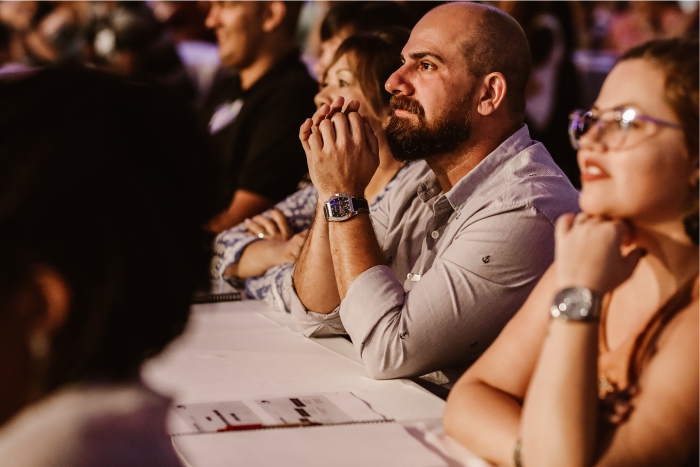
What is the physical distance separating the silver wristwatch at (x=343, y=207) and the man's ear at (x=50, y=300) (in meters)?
1.13

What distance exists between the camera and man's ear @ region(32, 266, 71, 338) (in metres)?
0.76

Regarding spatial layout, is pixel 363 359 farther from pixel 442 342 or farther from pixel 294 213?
pixel 294 213

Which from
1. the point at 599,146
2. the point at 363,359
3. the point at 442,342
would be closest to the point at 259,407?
the point at 363,359

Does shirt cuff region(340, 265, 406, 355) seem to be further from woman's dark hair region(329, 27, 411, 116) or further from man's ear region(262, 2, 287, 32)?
man's ear region(262, 2, 287, 32)

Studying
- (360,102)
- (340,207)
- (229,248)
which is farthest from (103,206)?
(229,248)

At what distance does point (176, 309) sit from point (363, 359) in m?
0.82

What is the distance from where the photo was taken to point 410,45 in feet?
6.88

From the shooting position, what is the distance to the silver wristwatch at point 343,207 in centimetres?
188

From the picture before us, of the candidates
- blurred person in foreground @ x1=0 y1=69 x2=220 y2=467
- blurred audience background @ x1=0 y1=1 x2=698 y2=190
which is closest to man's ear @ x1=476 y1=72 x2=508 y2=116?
blurred audience background @ x1=0 y1=1 x2=698 y2=190

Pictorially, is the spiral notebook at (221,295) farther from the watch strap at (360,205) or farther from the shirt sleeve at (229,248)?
the watch strap at (360,205)

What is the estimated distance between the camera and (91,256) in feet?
2.59

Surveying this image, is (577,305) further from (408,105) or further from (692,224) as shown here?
(408,105)

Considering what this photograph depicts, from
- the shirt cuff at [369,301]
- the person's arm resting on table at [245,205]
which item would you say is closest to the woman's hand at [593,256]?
the shirt cuff at [369,301]

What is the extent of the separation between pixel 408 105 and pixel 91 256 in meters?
1.37
